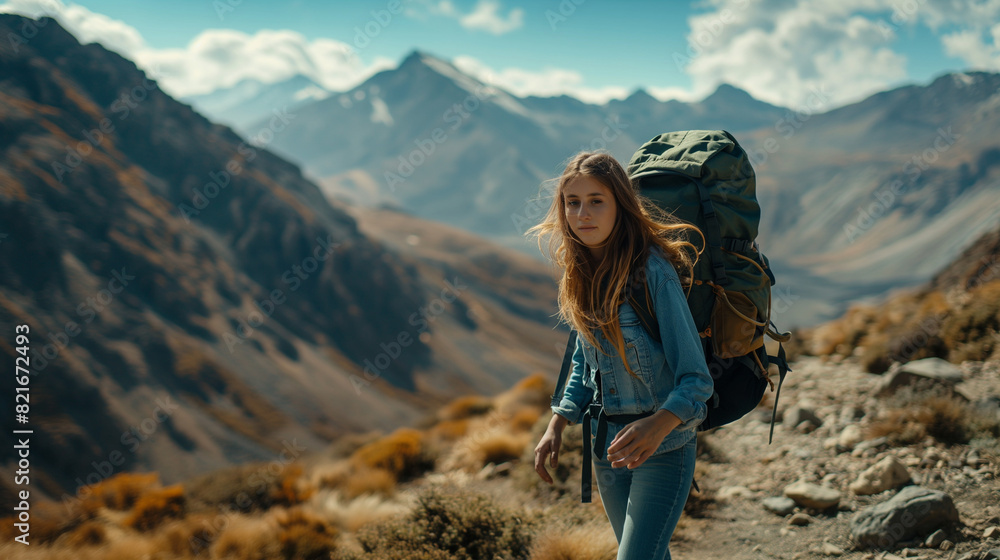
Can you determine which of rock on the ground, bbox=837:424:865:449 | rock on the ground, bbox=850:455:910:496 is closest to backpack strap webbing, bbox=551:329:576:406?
rock on the ground, bbox=850:455:910:496

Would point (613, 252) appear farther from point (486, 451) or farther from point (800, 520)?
point (486, 451)

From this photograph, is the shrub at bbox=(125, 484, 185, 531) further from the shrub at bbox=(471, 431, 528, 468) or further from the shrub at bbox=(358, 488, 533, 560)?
the shrub at bbox=(358, 488, 533, 560)

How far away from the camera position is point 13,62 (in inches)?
2131

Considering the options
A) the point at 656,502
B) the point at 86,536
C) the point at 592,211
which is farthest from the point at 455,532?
the point at 86,536

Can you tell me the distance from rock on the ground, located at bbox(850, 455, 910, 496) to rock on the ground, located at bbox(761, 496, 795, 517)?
0.48m

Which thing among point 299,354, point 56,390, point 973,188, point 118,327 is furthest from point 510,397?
point 973,188

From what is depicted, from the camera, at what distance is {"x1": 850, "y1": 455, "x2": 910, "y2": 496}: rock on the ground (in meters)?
4.21

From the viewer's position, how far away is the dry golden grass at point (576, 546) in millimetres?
3523

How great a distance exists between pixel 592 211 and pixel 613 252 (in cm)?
18

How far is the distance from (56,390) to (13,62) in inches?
1588

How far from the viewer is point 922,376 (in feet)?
18.8

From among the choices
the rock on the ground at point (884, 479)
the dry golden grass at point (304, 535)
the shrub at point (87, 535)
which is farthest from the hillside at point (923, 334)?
the shrub at point (87, 535)

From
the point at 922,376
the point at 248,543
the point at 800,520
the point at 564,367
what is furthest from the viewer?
the point at 922,376

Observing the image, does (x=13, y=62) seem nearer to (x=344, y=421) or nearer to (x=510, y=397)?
(x=344, y=421)
